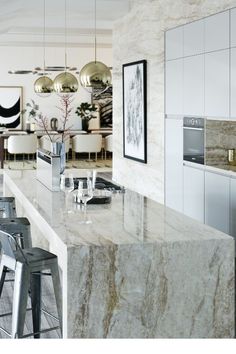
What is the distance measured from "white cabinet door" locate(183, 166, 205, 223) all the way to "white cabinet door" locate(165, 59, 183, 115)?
827 millimetres

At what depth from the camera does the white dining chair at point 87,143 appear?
1650 centimetres

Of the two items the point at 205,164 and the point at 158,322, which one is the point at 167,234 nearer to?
the point at 158,322

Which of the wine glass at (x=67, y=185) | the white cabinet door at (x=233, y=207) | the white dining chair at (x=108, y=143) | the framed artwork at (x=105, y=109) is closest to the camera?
the wine glass at (x=67, y=185)

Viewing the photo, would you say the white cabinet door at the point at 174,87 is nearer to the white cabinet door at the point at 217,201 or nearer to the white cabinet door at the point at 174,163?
the white cabinet door at the point at 174,163

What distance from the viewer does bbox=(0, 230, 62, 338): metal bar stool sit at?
12.3ft

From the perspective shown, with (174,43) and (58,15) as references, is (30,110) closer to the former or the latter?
(58,15)

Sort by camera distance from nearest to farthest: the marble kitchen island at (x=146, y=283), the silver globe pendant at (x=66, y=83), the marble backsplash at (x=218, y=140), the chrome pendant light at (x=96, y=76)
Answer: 1. the marble kitchen island at (x=146, y=283)
2. the chrome pendant light at (x=96, y=76)
3. the marble backsplash at (x=218, y=140)
4. the silver globe pendant at (x=66, y=83)

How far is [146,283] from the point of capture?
3.46 meters

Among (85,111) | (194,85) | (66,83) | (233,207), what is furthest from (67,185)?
(85,111)

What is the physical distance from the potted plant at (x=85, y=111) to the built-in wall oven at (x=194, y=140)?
1030cm

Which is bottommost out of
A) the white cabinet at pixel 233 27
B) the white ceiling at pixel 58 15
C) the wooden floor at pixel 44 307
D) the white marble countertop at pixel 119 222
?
the wooden floor at pixel 44 307

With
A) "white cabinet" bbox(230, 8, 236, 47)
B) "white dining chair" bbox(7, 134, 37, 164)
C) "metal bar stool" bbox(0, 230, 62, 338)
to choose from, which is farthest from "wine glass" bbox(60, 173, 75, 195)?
"white dining chair" bbox(7, 134, 37, 164)

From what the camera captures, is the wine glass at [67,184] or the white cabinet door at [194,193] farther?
the white cabinet door at [194,193]

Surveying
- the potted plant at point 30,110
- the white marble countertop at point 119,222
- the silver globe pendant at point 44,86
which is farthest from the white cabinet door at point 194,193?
the potted plant at point 30,110
